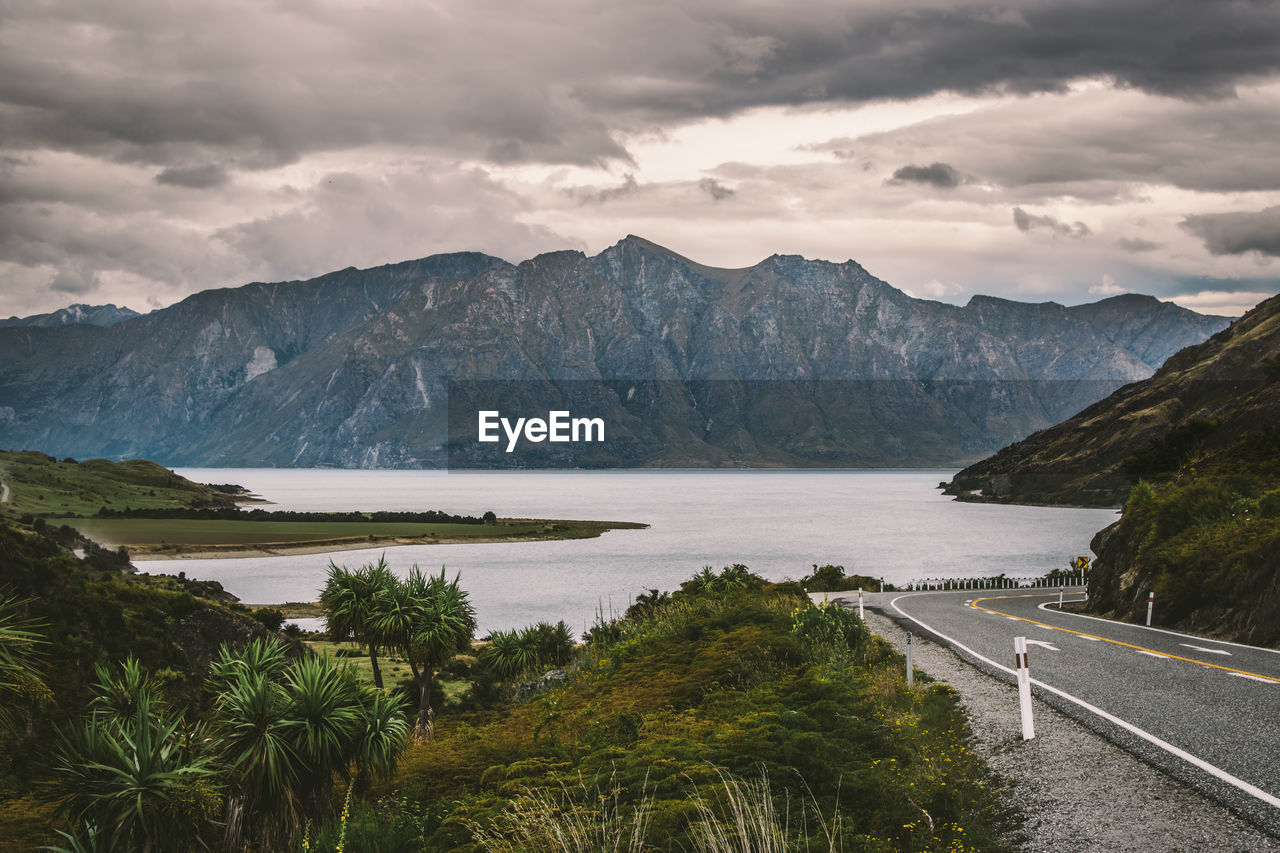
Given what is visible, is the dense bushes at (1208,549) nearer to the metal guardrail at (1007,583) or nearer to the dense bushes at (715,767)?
the dense bushes at (715,767)

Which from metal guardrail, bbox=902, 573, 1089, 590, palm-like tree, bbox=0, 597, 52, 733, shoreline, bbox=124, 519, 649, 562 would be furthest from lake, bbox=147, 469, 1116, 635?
palm-like tree, bbox=0, 597, 52, 733

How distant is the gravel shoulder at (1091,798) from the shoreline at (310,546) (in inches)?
4370

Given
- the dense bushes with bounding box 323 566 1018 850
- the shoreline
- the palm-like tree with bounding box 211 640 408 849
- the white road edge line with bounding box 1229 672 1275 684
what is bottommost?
the shoreline

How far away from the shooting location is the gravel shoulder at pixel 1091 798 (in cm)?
805

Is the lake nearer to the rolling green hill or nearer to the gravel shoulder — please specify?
the rolling green hill

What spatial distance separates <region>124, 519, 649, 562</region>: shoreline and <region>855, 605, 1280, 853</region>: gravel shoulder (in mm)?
110990

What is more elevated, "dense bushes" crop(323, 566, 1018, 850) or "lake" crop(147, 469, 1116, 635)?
"dense bushes" crop(323, 566, 1018, 850)

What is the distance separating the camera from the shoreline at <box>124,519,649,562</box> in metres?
114

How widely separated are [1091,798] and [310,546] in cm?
12776

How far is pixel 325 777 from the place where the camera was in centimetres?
1465

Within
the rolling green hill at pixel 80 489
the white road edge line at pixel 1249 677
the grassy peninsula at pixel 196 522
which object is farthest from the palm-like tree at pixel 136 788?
the rolling green hill at pixel 80 489

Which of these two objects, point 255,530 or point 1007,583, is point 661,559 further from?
point 255,530

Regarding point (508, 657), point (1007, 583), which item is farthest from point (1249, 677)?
point (1007, 583)

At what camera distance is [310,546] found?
128 metres
